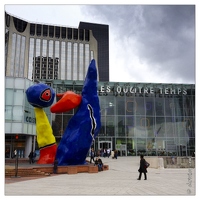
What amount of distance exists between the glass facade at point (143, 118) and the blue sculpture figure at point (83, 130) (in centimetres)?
2152

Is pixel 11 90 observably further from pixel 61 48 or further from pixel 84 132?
pixel 61 48

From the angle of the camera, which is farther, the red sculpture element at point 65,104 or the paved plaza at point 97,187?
the red sculpture element at point 65,104

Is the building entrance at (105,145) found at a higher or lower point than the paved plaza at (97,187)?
lower

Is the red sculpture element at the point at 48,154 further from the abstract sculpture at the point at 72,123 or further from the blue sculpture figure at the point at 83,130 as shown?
the blue sculpture figure at the point at 83,130

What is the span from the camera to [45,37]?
10512 cm

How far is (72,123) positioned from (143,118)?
24462mm

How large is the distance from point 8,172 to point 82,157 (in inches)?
217

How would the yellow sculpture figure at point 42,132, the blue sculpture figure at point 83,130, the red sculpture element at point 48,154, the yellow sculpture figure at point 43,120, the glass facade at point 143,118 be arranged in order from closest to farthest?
the blue sculpture figure at point 83,130
the yellow sculpture figure at point 43,120
the yellow sculpture figure at point 42,132
the red sculpture element at point 48,154
the glass facade at point 143,118

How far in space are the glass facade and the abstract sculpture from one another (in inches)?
808

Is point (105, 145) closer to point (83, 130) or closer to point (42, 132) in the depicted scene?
point (42, 132)

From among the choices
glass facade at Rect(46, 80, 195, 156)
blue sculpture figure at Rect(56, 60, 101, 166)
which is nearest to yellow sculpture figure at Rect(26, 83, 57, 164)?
blue sculpture figure at Rect(56, 60, 101, 166)

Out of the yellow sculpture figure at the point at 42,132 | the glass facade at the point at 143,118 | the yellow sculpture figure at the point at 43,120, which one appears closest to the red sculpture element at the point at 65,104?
the yellow sculpture figure at the point at 43,120

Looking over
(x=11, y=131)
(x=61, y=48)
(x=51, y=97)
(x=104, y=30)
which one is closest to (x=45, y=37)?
(x=61, y=48)

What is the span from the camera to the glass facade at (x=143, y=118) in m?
41.6
